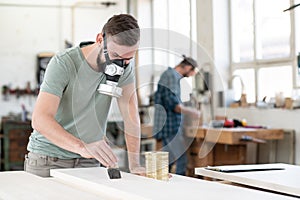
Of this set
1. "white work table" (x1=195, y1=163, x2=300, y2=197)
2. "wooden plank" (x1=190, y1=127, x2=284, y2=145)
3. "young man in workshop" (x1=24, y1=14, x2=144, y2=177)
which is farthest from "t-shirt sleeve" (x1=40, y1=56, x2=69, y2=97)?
"wooden plank" (x1=190, y1=127, x2=284, y2=145)

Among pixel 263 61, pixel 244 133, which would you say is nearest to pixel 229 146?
pixel 244 133

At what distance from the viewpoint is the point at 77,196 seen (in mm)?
1928

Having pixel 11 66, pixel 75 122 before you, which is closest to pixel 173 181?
pixel 75 122

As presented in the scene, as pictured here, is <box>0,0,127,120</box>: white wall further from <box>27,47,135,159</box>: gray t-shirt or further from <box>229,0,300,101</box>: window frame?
<box>27,47,135,159</box>: gray t-shirt

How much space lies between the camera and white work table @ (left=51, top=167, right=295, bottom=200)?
5.81 feet

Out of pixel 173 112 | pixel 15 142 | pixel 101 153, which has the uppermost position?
pixel 173 112

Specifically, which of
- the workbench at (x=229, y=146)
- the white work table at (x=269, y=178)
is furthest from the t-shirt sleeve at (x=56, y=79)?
the workbench at (x=229, y=146)

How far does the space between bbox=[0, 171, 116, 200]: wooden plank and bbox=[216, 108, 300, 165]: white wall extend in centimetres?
331

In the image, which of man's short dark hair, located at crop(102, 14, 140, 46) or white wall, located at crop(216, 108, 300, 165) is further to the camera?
white wall, located at crop(216, 108, 300, 165)

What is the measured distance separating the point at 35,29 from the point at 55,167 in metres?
5.56

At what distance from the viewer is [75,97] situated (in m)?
2.39

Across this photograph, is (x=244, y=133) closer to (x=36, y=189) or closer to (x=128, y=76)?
(x=128, y=76)

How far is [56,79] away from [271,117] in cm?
357

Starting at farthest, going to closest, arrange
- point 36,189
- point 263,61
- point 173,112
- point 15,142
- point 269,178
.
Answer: point 15,142 < point 263,61 < point 173,112 < point 269,178 < point 36,189
